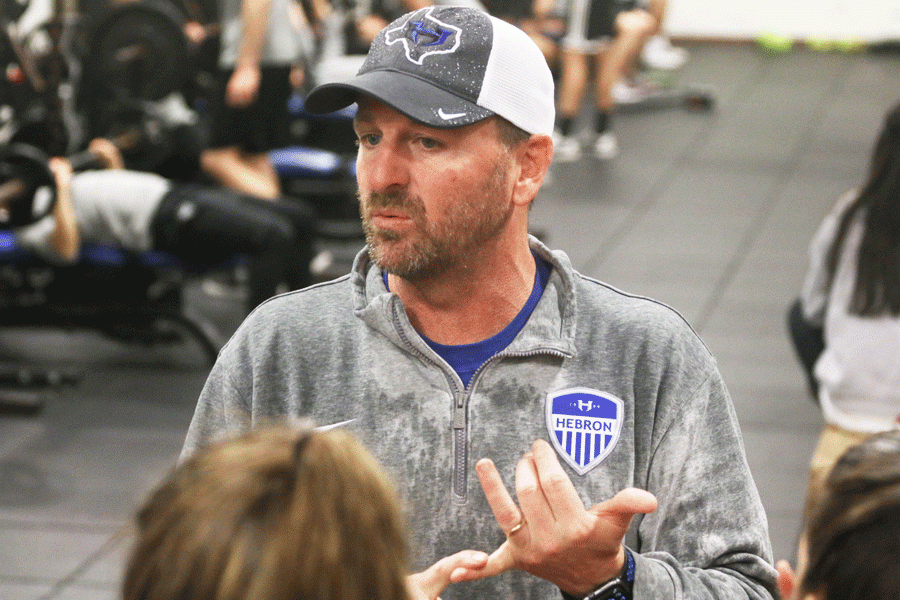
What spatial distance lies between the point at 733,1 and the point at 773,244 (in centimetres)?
764

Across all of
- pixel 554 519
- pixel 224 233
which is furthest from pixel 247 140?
pixel 554 519

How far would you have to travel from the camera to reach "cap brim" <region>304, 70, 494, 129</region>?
1441mm

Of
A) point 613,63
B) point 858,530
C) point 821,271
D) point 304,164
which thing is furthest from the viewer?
point 613,63

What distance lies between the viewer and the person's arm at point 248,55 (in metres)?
5.32

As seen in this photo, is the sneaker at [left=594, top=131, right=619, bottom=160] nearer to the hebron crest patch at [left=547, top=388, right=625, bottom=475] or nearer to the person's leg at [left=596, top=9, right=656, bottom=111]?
the person's leg at [left=596, top=9, right=656, bottom=111]

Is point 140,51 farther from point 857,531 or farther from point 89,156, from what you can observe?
point 857,531

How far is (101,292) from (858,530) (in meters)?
4.28

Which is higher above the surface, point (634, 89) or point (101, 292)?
point (101, 292)

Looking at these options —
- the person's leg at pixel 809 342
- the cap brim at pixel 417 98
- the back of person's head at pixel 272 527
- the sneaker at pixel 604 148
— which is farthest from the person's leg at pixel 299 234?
the sneaker at pixel 604 148

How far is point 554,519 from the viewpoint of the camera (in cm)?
126

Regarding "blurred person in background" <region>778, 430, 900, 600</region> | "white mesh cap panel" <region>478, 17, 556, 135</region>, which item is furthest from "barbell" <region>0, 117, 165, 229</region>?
"blurred person in background" <region>778, 430, 900, 600</region>

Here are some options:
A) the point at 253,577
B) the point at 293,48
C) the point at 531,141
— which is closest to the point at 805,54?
the point at 293,48

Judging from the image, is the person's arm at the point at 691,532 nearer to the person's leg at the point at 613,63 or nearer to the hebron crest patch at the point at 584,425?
the hebron crest patch at the point at 584,425

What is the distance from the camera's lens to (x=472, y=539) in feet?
4.83
